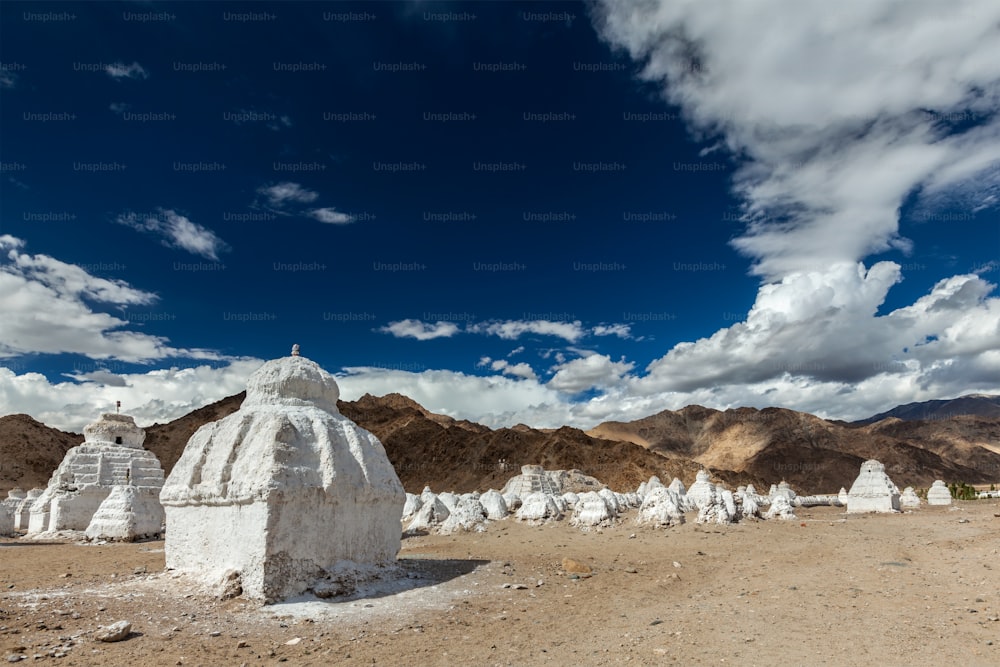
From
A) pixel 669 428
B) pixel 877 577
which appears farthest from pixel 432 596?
pixel 669 428

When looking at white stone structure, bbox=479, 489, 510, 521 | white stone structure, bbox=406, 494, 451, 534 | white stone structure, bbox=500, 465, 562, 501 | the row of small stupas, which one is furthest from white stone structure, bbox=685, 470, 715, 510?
the row of small stupas

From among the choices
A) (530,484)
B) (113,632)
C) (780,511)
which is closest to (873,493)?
(780,511)

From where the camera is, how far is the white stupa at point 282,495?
876 cm

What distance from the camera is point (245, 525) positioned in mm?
8891

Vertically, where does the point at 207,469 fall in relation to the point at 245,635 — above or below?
above

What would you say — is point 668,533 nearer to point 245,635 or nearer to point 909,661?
point 909,661

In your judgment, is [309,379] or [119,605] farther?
[309,379]

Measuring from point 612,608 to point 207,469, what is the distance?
7.35m

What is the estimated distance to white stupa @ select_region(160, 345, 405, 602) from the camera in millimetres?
8758

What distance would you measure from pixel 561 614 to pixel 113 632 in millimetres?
5986

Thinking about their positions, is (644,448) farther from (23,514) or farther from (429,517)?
(23,514)

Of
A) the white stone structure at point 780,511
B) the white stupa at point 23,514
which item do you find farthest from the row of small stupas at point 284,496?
the white stone structure at point 780,511

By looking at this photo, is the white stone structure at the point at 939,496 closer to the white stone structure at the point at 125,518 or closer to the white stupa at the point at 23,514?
the white stone structure at the point at 125,518

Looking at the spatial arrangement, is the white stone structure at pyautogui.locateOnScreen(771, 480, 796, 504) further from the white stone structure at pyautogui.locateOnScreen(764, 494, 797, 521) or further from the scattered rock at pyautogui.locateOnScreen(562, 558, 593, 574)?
the scattered rock at pyautogui.locateOnScreen(562, 558, 593, 574)
